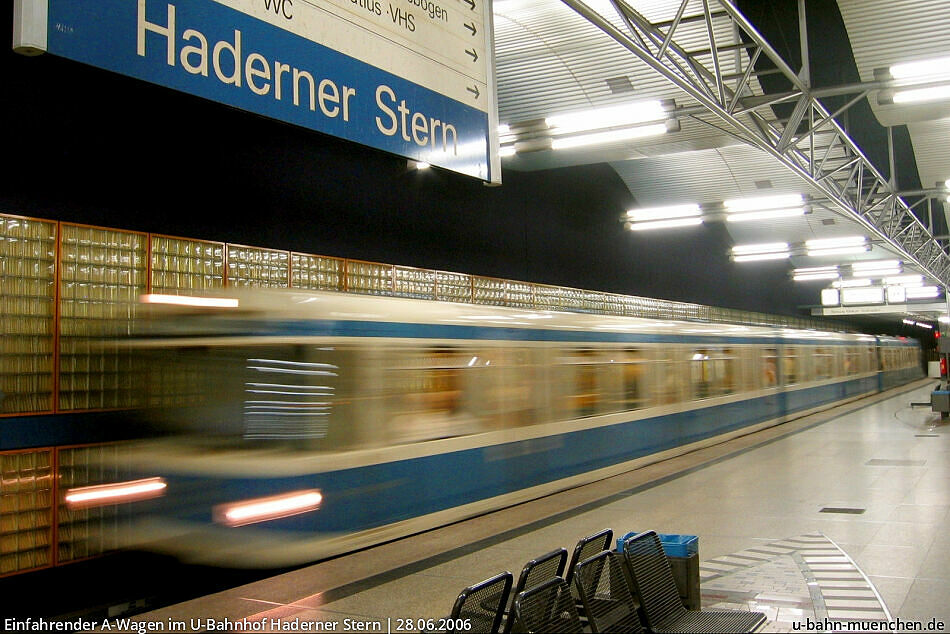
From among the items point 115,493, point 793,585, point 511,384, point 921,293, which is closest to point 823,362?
point 921,293

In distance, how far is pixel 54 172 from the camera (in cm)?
802

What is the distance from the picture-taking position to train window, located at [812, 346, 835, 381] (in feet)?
79.2

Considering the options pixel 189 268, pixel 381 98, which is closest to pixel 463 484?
pixel 189 268

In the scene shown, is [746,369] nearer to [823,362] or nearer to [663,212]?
[663,212]

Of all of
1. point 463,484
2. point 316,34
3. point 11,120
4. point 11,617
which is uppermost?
point 11,120

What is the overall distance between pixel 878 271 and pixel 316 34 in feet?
98.2

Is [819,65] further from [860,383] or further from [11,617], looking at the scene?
[860,383]

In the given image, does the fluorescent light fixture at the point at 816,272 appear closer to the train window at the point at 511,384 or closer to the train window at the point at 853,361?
the train window at the point at 853,361

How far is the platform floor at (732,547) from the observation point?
563 cm

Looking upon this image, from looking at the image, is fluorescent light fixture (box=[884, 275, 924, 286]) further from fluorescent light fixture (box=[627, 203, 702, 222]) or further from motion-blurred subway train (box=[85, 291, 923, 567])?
motion-blurred subway train (box=[85, 291, 923, 567])

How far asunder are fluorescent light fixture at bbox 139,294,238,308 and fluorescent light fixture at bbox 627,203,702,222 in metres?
13.1

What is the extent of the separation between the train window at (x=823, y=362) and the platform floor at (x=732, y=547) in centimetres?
1139

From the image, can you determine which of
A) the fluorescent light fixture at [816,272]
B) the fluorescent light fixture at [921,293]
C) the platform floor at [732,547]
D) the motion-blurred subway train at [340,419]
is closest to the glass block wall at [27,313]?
the motion-blurred subway train at [340,419]

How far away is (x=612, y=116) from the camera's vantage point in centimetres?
→ 1114
